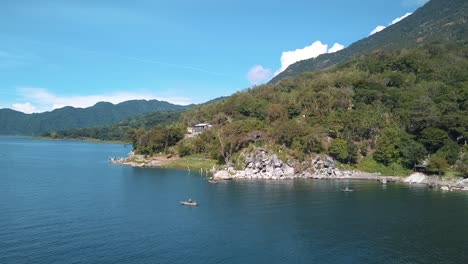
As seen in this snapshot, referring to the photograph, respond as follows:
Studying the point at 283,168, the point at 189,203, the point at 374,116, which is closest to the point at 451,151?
the point at 374,116

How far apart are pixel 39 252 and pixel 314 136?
71.9 metres

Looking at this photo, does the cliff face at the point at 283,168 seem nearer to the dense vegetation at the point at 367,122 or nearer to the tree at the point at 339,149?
the tree at the point at 339,149

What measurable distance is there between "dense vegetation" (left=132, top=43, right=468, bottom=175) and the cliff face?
2651 millimetres

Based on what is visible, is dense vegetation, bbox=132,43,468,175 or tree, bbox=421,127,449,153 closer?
tree, bbox=421,127,449,153

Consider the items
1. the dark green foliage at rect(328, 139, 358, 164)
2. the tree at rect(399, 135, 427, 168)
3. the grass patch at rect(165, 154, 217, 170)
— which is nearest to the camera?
the tree at rect(399, 135, 427, 168)

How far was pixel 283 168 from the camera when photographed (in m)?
95.6

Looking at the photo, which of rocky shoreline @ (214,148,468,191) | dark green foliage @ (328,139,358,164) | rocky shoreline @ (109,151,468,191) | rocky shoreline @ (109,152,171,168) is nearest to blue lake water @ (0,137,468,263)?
rocky shoreline @ (109,151,468,191)

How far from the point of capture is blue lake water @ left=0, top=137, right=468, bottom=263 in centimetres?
4034

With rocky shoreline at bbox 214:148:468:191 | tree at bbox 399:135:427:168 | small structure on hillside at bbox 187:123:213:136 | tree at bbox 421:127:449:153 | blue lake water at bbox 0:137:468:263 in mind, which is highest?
small structure on hillside at bbox 187:123:213:136

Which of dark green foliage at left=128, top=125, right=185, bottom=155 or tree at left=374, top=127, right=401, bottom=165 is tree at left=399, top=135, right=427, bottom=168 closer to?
tree at left=374, top=127, right=401, bottom=165

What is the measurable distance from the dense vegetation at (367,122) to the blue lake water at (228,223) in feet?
54.4

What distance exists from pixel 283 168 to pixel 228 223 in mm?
45272

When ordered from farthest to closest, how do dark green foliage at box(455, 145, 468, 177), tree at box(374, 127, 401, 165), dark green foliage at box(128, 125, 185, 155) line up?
dark green foliage at box(128, 125, 185, 155) < tree at box(374, 127, 401, 165) < dark green foliage at box(455, 145, 468, 177)

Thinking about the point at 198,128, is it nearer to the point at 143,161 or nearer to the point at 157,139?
the point at 157,139
